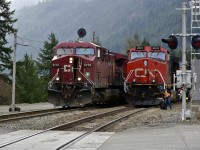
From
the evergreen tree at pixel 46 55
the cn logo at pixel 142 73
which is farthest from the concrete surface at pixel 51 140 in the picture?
the evergreen tree at pixel 46 55

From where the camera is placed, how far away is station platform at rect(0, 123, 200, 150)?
11.3m

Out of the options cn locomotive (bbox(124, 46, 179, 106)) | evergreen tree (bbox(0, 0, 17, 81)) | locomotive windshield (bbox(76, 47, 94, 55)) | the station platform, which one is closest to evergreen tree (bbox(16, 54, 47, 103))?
evergreen tree (bbox(0, 0, 17, 81))

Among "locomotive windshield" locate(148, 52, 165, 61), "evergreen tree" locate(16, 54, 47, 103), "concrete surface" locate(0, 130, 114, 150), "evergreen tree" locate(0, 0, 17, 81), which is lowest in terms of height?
"concrete surface" locate(0, 130, 114, 150)

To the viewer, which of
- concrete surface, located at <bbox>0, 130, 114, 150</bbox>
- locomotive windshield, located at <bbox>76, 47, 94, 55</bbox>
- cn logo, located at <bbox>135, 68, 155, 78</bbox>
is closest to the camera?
concrete surface, located at <bbox>0, 130, 114, 150</bbox>

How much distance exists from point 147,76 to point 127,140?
19.8m

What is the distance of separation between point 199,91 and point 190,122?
7.02m

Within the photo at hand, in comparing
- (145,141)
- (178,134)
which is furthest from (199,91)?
(145,141)

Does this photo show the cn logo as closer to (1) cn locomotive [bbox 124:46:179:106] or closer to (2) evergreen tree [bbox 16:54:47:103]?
(1) cn locomotive [bbox 124:46:179:106]

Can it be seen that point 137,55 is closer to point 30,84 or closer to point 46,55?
point 30,84

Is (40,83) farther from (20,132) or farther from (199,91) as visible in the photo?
(20,132)

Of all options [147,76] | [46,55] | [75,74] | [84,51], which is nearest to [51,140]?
[75,74]

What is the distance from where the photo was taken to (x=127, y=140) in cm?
1270

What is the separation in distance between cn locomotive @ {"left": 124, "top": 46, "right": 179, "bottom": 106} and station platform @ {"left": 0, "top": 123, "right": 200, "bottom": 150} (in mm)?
15944

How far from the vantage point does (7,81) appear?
5306 centimetres
